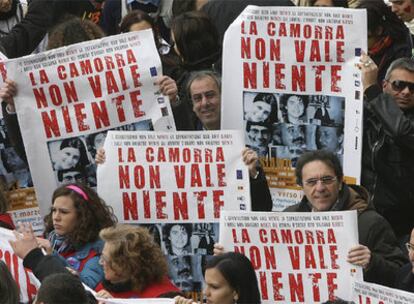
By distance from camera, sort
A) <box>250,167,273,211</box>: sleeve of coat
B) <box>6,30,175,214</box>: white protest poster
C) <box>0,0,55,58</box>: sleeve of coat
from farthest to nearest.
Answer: <box>0,0,55,58</box>: sleeve of coat < <box>6,30,175,214</box>: white protest poster < <box>250,167,273,211</box>: sleeve of coat

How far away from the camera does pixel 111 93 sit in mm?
10711

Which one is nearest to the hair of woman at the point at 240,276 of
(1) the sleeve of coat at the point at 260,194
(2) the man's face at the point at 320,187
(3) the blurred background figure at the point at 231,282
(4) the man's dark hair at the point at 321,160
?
(3) the blurred background figure at the point at 231,282

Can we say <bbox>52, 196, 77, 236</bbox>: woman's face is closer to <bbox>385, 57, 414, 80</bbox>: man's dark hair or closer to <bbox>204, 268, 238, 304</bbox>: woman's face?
<bbox>204, 268, 238, 304</bbox>: woman's face

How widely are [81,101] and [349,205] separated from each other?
2.22 metres

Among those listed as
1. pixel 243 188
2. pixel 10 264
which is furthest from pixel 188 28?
pixel 10 264

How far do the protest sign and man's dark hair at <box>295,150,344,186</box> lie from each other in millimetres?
449

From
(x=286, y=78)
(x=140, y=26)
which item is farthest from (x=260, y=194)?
(x=140, y=26)

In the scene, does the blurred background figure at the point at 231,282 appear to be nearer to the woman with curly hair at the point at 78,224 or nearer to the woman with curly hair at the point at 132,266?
the woman with curly hair at the point at 132,266

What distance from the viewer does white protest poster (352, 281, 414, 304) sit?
8440 mm

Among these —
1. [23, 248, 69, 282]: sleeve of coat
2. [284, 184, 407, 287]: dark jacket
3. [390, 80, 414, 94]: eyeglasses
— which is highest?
[390, 80, 414, 94]: eyeglasses

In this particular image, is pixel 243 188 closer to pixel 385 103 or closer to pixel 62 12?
pixel 385 103

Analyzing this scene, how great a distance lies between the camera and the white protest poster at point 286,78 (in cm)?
1049

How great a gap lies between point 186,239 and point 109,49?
151cm

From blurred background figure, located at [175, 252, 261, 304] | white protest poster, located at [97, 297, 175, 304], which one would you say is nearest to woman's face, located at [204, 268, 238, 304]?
blurred background figure, located at [175, 252, 261, 304]
